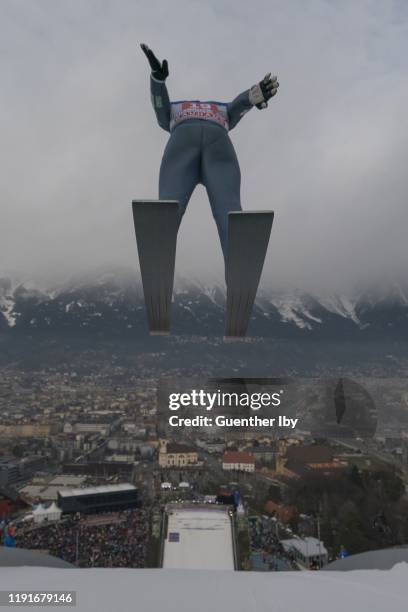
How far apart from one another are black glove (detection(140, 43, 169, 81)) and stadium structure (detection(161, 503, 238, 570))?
14.5m

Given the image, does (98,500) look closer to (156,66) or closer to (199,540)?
(199,540)

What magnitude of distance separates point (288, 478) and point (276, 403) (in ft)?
45.0

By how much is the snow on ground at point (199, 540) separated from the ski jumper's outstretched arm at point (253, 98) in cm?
1445

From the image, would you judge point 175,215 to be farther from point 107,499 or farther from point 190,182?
point 107,499

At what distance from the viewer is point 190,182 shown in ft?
19.7

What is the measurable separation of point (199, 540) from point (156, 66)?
18.1 meters

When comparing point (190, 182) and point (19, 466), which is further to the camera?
point (19, 466)

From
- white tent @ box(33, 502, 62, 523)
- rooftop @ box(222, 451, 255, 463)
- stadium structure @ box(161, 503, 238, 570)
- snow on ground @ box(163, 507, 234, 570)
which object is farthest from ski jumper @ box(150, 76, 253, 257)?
rooftop @ box(222, 451, 255, 463)

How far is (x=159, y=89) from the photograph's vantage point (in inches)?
223

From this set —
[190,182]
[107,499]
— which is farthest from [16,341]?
[190,182]

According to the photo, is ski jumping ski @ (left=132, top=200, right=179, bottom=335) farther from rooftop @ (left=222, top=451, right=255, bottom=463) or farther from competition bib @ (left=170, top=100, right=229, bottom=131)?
rooftop @ (left=222, top=451, right=255, bottom=463)

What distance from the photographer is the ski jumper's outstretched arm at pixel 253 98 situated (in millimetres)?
5711

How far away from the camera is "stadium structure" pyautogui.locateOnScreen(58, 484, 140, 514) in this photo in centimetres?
2486

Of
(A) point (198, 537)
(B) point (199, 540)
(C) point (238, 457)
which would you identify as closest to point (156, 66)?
(B) point (199, 540)
